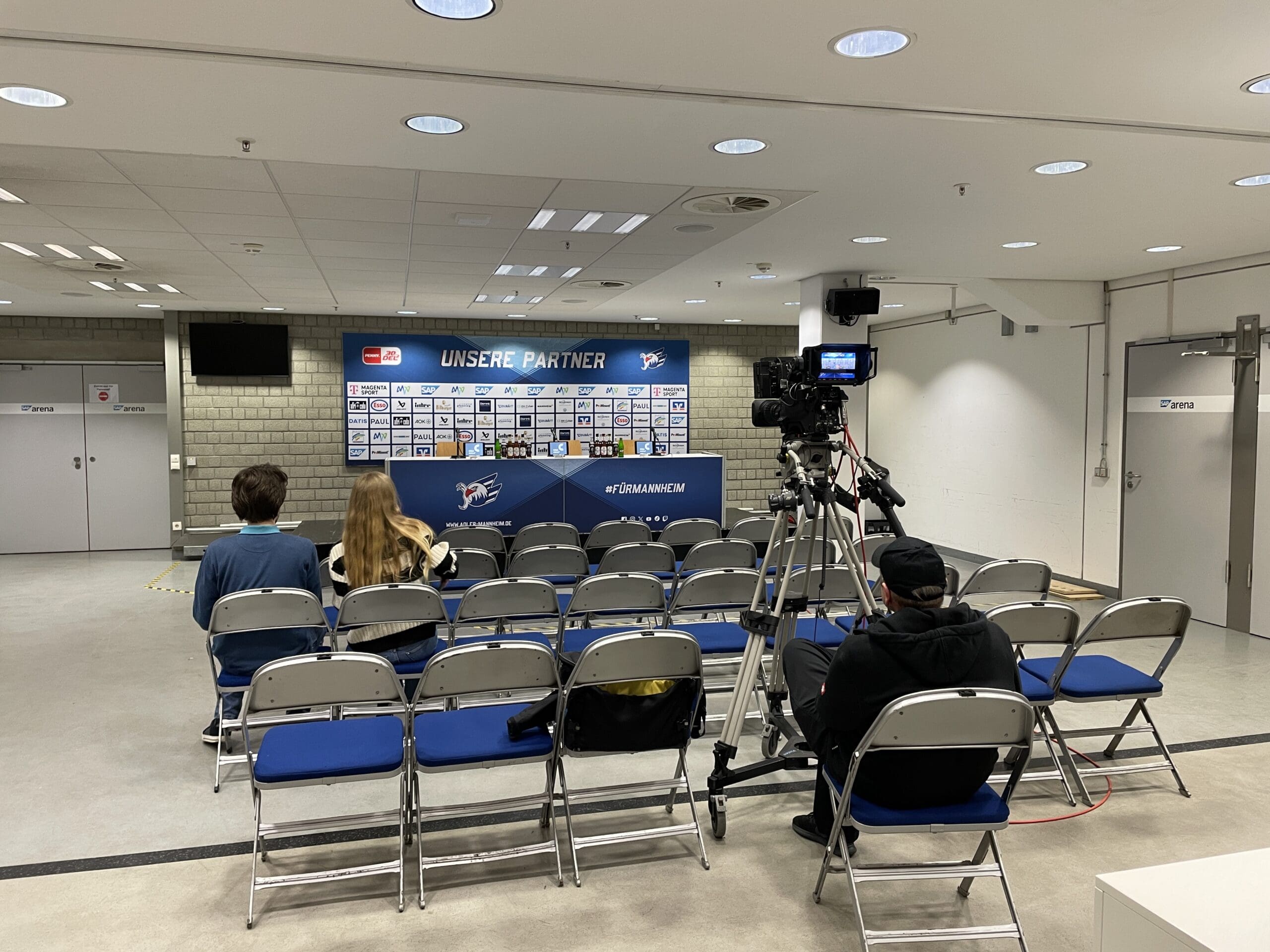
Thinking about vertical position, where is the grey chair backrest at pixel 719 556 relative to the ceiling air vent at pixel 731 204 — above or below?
below

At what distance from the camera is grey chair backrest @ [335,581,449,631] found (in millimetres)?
3965

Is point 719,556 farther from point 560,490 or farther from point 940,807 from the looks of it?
point 560,490

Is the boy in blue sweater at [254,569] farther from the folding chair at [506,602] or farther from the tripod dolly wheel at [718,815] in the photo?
the tripod dolly wheel at [718,815]

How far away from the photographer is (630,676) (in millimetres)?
3111

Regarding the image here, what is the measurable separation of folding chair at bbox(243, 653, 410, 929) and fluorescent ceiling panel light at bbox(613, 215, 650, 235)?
3.34m

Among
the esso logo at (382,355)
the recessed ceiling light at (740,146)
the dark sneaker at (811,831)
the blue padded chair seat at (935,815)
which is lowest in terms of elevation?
the dark sneaker at (811,831)

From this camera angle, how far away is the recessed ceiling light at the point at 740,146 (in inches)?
151

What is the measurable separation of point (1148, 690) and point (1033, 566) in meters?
1.22

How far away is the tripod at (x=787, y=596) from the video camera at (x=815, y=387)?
100 millimetres

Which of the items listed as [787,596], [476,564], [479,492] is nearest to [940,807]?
[787,596]

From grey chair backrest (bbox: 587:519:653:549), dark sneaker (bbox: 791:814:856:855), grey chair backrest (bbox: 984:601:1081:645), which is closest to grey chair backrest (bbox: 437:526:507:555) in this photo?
grey chair backrest (bbox: 587:519:653:549)

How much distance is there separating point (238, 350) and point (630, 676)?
8971mm

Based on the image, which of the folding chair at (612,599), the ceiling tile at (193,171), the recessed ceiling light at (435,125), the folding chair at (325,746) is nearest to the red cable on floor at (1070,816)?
the folding chair at (612,599)

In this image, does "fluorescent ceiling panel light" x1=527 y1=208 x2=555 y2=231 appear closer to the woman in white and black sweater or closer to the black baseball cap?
the woman in white and black sweater
